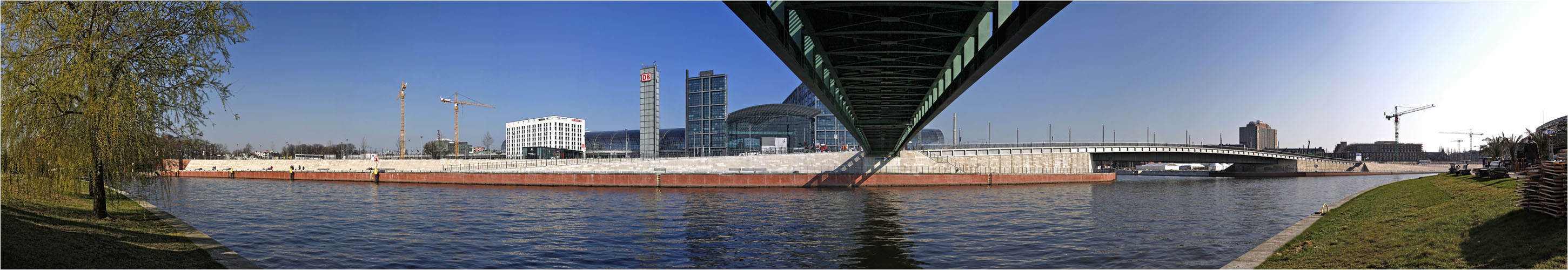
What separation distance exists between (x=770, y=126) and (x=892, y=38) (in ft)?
390

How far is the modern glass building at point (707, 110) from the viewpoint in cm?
12438

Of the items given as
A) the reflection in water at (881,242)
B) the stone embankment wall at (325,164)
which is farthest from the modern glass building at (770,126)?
the reflection in water at (881,242)

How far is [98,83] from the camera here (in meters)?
16.1

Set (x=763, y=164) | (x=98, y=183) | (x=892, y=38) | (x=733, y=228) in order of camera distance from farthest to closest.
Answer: (x=763, y=164)
(x=733, y=228)
(x=98, y=183)
(x=892, y=38)

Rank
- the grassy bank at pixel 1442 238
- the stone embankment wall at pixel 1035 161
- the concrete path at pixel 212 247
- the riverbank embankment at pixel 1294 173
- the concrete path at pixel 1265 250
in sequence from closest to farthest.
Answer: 1. the grassy bank at pixel 1442 238
2. the concrete path at pixel 212 247
3. the concrete path at pixel 1265 250
4. the stone embankment wall at pixel 1035 161
5. the riverbank embankment at pixel 1294 173

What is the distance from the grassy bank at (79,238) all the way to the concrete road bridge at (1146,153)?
66.2m

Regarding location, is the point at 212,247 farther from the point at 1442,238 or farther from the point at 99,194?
the point at 1442,238

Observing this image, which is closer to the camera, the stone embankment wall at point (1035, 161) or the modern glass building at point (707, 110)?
the stone embankment wall at point (1035, 161)

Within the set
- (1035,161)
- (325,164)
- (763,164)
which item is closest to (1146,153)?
(1035,161)

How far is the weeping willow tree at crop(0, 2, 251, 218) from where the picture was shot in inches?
608

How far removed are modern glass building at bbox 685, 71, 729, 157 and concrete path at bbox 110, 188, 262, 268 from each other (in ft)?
341

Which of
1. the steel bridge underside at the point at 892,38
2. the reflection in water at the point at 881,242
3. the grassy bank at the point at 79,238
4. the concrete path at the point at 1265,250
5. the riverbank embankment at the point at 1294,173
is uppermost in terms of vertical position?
the steel bridge underside at the point at 892,38

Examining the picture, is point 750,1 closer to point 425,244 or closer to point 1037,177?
point 425,244

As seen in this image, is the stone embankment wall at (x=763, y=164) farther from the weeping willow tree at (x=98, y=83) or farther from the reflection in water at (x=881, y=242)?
the weeping willow tree at (x=98, y=83)
